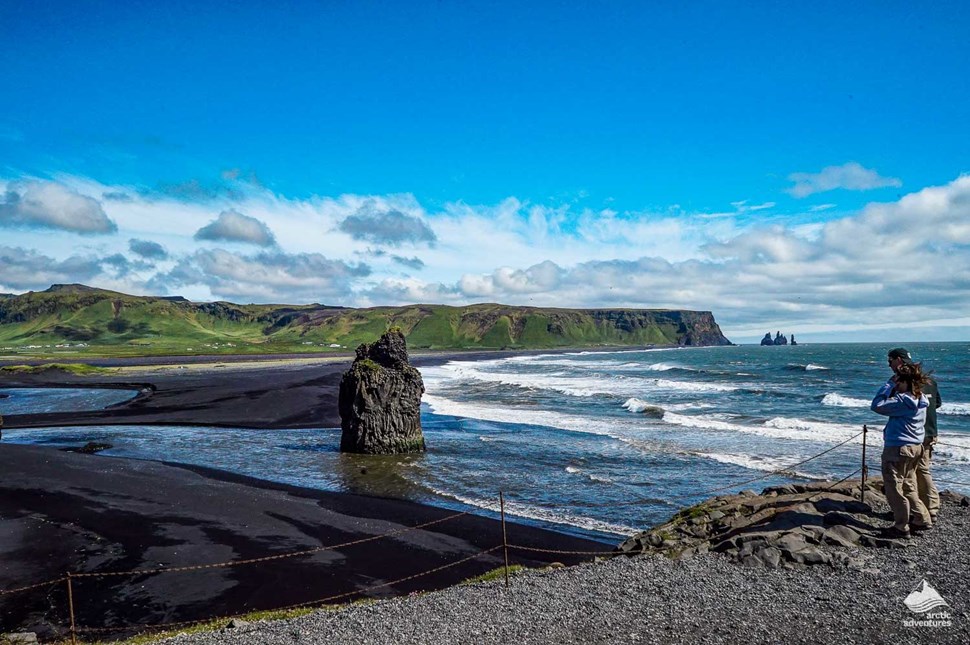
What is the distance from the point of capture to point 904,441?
9992 millimetres

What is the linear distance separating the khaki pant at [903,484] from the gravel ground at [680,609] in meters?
0.39

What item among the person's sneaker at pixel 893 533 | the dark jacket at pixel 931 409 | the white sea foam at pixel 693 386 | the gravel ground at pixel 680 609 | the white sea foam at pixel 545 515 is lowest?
the white sea foam at pixel 693 386

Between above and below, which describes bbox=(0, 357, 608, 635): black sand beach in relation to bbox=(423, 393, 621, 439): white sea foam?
above

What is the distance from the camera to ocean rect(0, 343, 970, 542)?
19.2m

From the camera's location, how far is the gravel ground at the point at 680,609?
7.86 meters

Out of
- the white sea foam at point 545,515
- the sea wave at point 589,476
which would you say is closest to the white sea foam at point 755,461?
the sea wave at point 589,476

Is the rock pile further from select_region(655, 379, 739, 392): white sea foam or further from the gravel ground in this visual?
select_region(655, 379, 739, 392): white sea foam

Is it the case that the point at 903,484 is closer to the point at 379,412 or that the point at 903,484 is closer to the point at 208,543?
the point at 208,543

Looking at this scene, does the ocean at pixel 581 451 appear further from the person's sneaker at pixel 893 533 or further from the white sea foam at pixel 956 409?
the person's sneaker at pixel 893 533

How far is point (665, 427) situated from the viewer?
3384cm

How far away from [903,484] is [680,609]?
5049 mm

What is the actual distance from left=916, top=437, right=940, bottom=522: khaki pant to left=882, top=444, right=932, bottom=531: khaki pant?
0.31 m

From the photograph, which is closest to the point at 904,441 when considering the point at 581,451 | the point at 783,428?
the point at 581,451

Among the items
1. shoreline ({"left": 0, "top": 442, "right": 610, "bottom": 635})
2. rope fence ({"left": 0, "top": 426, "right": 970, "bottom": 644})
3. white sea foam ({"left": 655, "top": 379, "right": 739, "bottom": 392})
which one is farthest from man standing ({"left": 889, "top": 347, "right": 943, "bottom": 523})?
white sea foam ({"left": 655, "top": 379, "right": 739, "bottom": 392})
